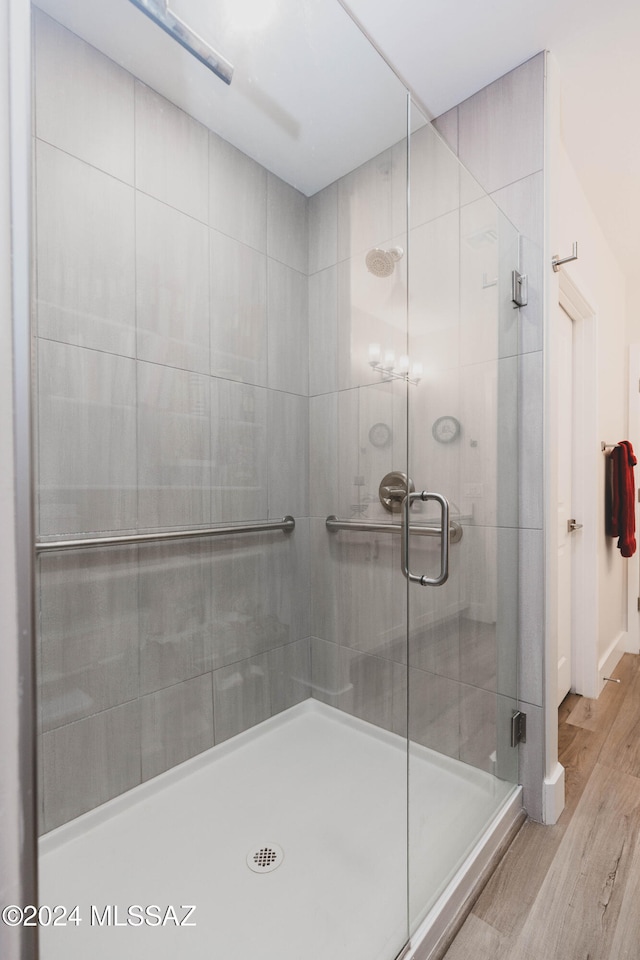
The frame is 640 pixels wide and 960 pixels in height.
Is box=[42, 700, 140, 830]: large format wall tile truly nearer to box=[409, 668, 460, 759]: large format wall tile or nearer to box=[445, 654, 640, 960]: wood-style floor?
box=[409, 668, 460, 759]: large format wall tile

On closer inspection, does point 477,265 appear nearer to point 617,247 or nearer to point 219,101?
point 219,101

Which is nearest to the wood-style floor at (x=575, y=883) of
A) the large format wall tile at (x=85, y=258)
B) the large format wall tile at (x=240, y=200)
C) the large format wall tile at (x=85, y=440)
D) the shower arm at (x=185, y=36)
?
the large format wall tile at (x=85, y=440)

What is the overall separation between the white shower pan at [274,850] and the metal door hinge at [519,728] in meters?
0.31

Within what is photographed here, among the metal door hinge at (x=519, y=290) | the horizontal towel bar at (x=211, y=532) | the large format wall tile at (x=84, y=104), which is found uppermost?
the large format wall tile at (x=84, y=104)

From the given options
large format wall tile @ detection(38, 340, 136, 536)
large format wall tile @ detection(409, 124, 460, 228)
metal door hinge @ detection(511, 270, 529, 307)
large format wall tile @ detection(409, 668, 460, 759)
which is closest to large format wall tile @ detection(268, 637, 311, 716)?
large format wall tile @ detection(409, 668, 460, 759)

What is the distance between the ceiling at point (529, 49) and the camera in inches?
58.1

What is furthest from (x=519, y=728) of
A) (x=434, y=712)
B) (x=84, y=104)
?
(x=84, y=104)

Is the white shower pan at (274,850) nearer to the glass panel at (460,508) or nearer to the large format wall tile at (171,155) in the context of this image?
the glass panel at (460,508)

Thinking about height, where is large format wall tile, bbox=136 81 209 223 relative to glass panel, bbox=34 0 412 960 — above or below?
above

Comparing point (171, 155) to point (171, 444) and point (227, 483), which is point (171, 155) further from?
point (227, 483)

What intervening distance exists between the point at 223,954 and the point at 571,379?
2.78m

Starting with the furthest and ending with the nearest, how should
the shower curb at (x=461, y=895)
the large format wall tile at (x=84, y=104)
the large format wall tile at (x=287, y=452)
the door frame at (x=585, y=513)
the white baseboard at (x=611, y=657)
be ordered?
the white baseboard at (x=611, y=657)
the door frame at (x=585, y=513)
the large format wall tile at (x=287, y=452)
the shower curb at (x=461, y=895)
the large format wall tile at (x=84, y=104)

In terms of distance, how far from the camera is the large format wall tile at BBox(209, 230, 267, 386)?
1.23m

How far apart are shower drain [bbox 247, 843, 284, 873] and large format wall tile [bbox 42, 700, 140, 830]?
35 cm
